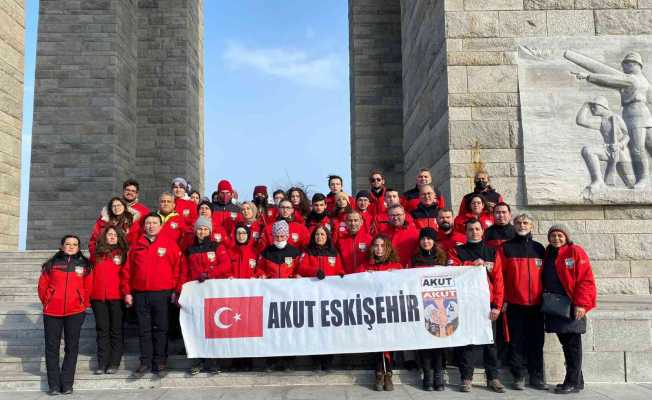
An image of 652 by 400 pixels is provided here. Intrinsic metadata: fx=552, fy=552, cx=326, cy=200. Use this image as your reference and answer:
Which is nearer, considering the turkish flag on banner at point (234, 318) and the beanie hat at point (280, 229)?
the turkish flag on banner at point (234, 318)

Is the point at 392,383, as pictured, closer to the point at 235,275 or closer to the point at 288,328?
the point at 288,328

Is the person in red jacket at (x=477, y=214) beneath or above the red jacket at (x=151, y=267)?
above

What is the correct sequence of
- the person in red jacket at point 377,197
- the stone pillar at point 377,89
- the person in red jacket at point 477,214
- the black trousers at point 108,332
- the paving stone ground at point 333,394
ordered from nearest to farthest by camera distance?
the paving stone ground at point 333,394
the black trousers at point 108,332
the person in red jacket at point 477,214
the person in red jacket at point 377,197
the stone pillar at point 377,89

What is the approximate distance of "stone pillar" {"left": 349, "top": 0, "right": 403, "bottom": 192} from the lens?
1524cm

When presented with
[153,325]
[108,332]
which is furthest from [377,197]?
[108,332]

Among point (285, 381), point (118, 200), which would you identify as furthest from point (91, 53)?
point (285, 381)

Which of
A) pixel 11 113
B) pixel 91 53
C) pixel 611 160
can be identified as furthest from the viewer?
pixel 91 53

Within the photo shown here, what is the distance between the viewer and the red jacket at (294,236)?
253 inches

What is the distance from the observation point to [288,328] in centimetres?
585

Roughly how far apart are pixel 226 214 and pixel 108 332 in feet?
7.49

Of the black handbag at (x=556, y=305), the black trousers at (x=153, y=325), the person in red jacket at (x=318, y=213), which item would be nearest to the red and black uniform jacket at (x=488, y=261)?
the black handbag at (x=556, y=305)

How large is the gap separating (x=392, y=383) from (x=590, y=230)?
4324 mm

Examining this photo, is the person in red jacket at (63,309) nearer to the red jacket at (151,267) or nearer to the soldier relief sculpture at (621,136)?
the red jacket at (151,267)

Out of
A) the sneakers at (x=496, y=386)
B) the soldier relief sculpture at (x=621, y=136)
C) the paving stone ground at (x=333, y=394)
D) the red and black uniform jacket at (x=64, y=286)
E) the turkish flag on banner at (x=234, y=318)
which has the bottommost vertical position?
the paving stone ground at (x=333, y=394)
